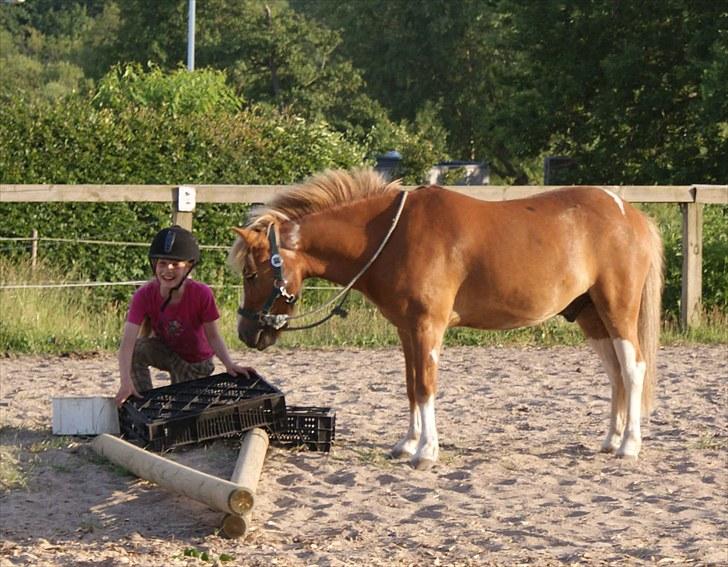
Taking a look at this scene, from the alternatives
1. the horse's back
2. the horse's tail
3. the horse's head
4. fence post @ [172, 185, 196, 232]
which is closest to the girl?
the horse's head

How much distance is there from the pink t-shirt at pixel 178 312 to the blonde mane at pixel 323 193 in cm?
53

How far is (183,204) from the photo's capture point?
37.1ft

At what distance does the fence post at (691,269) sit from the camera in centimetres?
1241

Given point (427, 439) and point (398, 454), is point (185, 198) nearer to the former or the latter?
point (398, 454)

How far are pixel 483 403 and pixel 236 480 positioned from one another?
11.8 ft

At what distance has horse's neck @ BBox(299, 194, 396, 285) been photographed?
7.18 meters

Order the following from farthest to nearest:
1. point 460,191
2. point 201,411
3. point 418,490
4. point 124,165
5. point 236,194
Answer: point 124,165 → point 236,194 → point 460,191 → point 201,411 → point 418,490

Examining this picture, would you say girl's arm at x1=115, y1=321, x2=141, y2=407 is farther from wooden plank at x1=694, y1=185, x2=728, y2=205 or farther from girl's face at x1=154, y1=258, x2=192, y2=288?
wooden plank at x1=694, y1=185, x2=728, y2=205

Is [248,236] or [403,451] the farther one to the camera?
[403,451]

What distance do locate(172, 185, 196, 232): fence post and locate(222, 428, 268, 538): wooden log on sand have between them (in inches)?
189

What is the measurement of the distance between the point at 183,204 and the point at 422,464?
5045 millimetres

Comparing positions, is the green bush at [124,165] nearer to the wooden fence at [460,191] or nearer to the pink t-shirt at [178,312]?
the wooden fence at [460,191]

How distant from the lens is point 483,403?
8.98m

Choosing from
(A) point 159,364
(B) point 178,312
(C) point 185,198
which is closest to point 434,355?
(B) point 178,312
